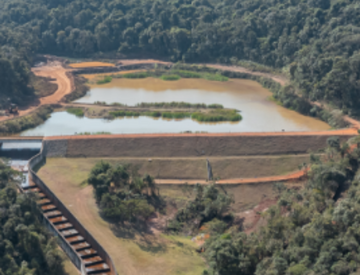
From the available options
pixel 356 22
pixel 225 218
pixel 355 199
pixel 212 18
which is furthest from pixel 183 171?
pixel 212 18

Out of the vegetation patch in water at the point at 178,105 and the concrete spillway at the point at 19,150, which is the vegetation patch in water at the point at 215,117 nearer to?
the vegetation patch in water at the point at 178,105

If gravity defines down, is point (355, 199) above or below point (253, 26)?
below

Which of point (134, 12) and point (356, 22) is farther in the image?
point (134, 12)

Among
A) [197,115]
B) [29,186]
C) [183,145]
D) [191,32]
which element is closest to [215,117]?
[197,115]

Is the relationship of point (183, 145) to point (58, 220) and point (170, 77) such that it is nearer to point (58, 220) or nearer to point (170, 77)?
point (58, 220)

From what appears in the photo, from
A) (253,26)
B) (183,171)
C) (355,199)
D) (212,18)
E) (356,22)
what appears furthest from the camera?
(212,18)

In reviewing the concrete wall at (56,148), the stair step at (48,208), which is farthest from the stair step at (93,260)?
the concrete wall at (56,148)

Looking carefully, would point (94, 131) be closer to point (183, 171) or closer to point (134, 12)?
point (183, 171)

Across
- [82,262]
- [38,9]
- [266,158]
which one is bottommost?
[82,262]
